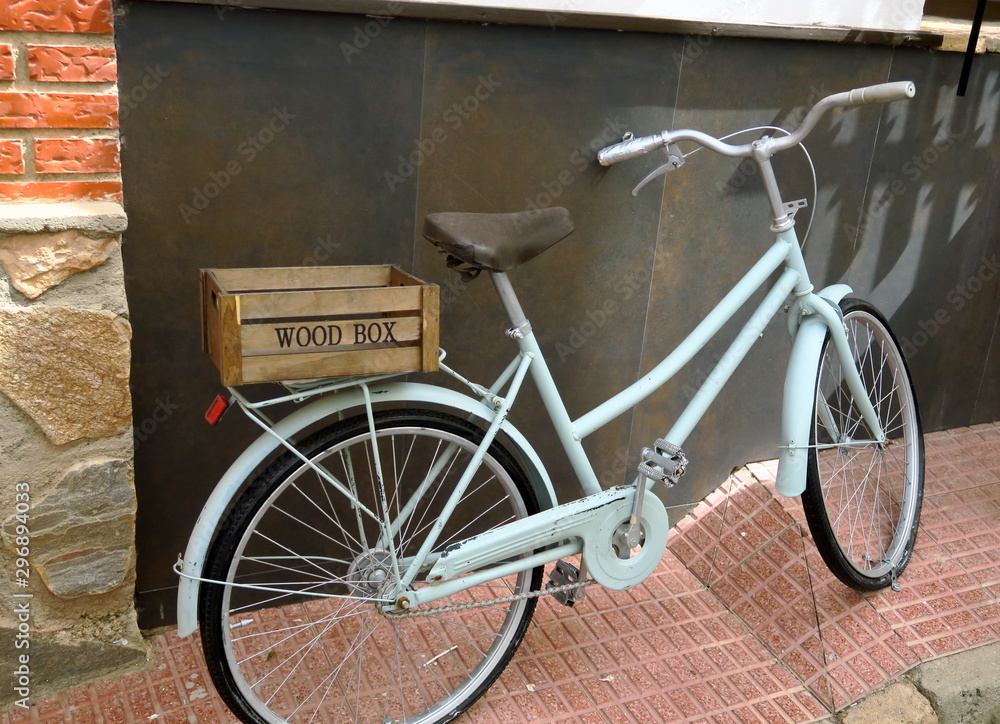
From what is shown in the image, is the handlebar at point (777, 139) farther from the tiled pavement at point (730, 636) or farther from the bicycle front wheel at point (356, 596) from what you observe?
the tiled pavement at point (730, 636)

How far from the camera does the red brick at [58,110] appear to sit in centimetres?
217

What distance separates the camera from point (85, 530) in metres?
2.53

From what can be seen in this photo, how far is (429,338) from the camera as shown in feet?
7.41

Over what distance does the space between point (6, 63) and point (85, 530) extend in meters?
1.17

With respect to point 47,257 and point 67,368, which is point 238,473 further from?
point 47,257

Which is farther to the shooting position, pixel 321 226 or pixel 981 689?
pixel 981 689

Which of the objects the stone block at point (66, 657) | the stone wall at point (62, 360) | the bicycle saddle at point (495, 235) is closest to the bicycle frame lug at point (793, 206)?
the bicycle saddle at point (495, 235)

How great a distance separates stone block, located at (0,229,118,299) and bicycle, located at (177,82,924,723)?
1.76 ft

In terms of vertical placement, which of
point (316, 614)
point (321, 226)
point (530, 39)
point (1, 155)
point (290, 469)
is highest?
point (530, 39)

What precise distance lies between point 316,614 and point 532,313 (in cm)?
118

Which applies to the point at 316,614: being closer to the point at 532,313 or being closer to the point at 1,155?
the point at 532,313

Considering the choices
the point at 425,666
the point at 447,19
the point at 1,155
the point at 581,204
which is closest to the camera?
the point at 1,155

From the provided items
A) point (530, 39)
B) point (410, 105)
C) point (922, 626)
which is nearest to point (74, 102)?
point (410, 105)

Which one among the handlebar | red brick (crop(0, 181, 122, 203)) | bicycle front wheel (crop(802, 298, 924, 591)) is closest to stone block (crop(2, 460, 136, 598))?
red brick (crop(0, 181, 122, 203))
